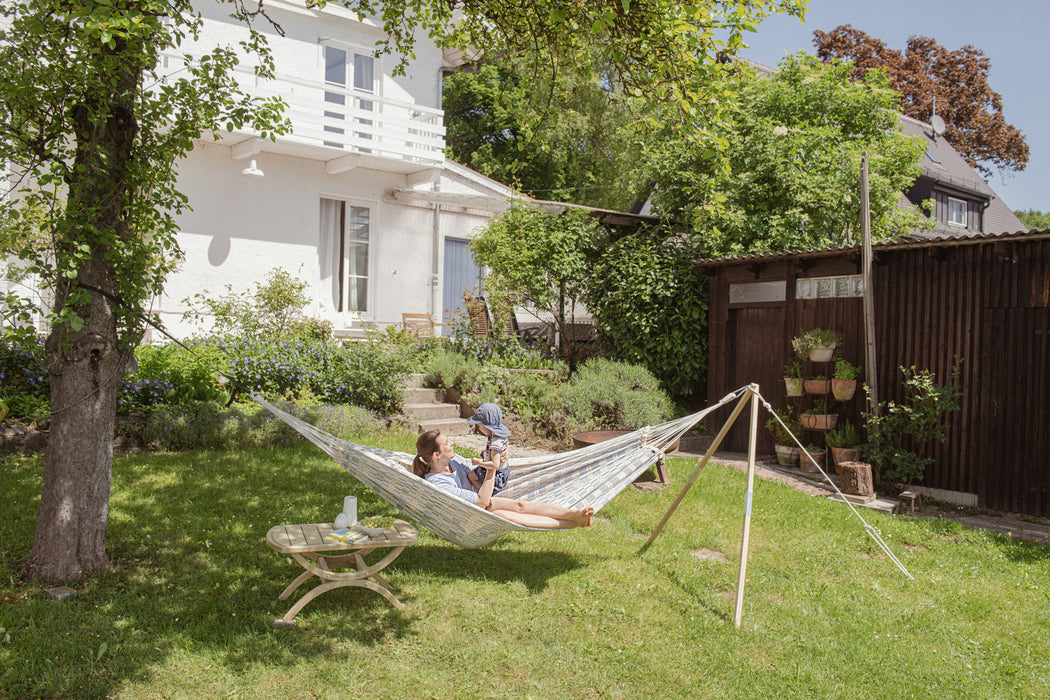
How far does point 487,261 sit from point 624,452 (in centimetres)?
665

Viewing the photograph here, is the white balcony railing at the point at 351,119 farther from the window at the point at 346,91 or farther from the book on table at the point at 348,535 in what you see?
the book on table at the point at 348,535

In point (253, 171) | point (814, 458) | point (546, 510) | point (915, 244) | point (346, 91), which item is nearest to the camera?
point (546, 510)

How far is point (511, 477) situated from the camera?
464cm

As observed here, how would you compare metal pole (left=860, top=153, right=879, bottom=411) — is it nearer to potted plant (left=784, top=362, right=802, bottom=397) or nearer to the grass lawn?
potted plant (left=784, top=362, right=802, bottom=397)

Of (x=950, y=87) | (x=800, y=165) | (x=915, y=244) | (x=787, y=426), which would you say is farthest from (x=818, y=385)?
(x=950, y=87)

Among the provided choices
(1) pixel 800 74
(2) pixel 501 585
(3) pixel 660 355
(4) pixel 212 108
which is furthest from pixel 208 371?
(1) pixel 800 74

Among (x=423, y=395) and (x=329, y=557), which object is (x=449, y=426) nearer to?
(x=423, y=395)

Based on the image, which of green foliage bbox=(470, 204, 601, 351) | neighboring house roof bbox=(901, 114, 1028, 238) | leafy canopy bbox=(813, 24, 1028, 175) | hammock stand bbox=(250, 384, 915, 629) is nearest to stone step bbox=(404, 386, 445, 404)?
green foliage bbox=(470, 204, 601, 351)

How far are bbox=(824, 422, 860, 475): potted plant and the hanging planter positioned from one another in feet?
1.33

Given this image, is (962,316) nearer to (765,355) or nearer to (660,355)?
(765,355)

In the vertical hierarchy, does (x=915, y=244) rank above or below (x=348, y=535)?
above

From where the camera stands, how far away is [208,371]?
696 centimetres

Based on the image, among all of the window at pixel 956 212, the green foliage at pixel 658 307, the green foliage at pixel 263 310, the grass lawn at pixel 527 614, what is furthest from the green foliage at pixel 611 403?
the window at pixel 956 212

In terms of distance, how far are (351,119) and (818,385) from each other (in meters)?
7.71
